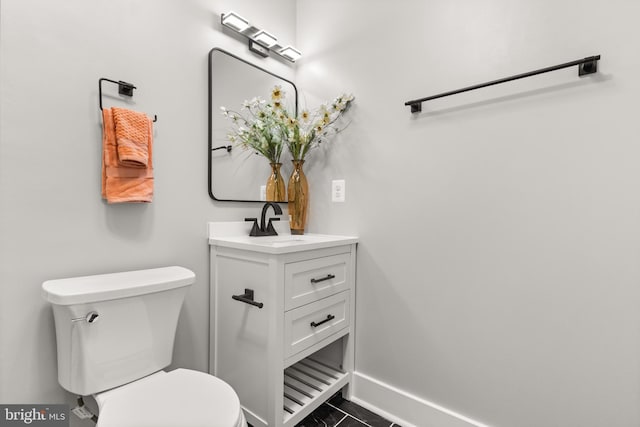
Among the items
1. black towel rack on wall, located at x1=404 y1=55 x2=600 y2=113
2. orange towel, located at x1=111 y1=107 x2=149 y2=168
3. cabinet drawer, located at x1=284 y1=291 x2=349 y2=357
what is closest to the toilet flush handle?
orange towel, located at x1=111 y1=107 x2=149 y2=168

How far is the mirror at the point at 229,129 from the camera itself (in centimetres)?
154

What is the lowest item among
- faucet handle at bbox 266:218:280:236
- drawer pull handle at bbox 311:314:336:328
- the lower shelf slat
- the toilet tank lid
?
the lower shelf slat

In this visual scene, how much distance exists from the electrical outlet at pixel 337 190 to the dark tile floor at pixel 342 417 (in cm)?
107

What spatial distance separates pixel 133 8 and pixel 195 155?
0.62m

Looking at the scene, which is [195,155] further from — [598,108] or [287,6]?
[598,108]

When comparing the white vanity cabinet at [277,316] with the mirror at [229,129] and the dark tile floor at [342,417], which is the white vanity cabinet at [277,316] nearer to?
the dark tile floor at [342,417]

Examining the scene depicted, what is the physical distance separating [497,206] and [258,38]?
1.43m

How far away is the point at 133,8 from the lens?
4.16 ft

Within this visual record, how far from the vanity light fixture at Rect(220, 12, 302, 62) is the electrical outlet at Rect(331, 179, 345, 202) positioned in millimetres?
A: 806

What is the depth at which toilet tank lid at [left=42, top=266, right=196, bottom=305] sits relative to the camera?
0.94 metres

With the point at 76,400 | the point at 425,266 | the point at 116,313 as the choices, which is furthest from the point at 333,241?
the point at 76,400

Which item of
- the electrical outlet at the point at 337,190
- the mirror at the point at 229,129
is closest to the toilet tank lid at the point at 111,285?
the mirror at the point at 229,129

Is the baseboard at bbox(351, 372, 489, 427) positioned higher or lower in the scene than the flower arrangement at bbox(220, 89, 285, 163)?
lower

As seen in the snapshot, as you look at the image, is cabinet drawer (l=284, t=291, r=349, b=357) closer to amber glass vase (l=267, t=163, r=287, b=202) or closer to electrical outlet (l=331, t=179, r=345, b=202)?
electrical outlet (l=331, t=179, r=345, b=202)
